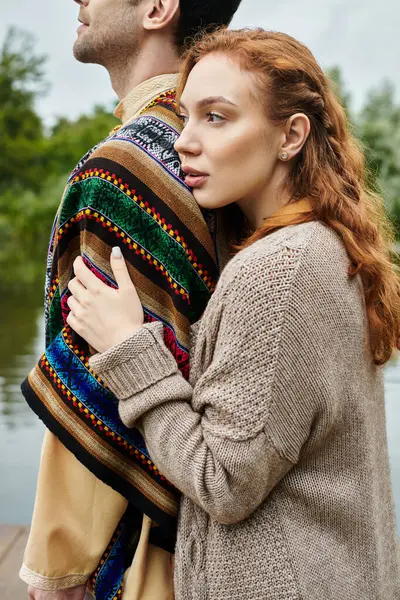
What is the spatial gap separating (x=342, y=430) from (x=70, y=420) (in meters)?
0.52

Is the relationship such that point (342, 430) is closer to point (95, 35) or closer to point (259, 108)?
point (259, 108)

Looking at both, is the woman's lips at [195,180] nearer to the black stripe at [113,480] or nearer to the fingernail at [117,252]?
the fingernail at [117,252]

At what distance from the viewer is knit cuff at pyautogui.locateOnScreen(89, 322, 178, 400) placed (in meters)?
1.46

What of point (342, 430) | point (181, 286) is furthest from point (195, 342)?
point (342, 430)

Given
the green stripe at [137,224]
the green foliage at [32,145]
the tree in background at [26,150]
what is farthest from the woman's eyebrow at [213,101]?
the tree in background at [26,150]

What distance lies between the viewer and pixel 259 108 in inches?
61.0

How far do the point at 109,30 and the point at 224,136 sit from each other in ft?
1.85

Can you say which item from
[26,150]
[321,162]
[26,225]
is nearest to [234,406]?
[321,162]

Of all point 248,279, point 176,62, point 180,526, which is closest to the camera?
point 248,279

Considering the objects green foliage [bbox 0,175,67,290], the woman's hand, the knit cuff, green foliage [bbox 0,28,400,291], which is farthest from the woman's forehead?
green foliage [bbox 0,28,400,291]

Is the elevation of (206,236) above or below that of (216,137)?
below

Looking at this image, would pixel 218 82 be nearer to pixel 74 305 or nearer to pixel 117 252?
pixel 117 252

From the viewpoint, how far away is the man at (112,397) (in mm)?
1549

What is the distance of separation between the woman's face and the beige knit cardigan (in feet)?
0.52
